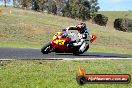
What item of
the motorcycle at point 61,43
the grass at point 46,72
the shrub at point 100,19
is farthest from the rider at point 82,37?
the shrub at point 100,19

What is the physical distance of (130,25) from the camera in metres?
152

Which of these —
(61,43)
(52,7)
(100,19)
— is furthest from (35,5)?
(61,43)

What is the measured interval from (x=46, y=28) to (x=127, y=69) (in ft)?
176

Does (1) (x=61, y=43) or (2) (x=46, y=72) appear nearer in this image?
(2) (x=46, y=72)

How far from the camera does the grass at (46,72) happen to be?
1209cm

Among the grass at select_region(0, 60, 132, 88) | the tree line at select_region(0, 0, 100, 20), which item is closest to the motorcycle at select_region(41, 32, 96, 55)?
the grass at select_region(0, 60, 132, 88)

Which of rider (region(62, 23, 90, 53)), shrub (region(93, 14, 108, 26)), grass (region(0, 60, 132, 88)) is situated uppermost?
rider (region(62, 23, 90, 53))

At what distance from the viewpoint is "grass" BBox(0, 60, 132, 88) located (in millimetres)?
12092

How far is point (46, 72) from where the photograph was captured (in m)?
14.2

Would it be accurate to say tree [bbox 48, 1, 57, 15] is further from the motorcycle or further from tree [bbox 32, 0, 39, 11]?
the motorcycle

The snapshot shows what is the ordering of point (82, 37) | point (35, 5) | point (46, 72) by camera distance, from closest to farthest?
point (46, 72)
point (82, 37)
point (35, 5)

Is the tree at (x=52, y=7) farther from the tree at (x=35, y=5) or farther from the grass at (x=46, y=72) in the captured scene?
the grass at (x=46, y=72)

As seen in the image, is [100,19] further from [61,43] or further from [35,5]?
[61,43]

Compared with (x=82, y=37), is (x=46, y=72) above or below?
below
